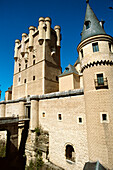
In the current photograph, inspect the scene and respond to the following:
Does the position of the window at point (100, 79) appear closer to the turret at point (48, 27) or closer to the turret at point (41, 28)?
the turret at point (48, 27)

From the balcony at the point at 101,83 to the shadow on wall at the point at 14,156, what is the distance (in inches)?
537

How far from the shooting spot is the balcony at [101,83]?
9.05 meters

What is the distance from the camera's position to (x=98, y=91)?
9164 millimetres

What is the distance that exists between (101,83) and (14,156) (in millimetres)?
16974

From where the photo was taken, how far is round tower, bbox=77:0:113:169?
8.19 m

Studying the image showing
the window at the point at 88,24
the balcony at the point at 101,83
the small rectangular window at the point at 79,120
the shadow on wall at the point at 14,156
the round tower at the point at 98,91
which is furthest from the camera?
the shadow on wall at the point at 14,156

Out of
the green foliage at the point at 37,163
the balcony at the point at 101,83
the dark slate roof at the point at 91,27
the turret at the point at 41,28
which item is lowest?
the green foliage at the point at 37,163

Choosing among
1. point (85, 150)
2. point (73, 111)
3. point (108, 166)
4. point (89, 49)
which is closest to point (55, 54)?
point (89, 49)

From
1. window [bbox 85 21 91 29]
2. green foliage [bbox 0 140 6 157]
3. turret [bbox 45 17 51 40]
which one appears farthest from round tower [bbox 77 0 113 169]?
green foliage [bbox 0 140 6 157]

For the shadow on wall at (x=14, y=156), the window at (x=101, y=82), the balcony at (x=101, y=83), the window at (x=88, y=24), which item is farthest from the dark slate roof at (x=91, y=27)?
the shadow on wall at (x=14, y=156)

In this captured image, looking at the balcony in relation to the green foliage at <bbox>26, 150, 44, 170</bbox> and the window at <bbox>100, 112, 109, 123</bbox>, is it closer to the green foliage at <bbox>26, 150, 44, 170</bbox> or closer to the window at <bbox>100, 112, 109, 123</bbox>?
the window at <bbox>100, 112, 109, 123</bbox>

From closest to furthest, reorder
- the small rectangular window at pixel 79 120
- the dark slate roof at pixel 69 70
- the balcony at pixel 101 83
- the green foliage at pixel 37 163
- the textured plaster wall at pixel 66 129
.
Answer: the balcony at pixel 101 83 → the textured plaster wall at pixel 66 129 → the small rectangular window at pixel 79 120 → the green foliage at pixel 37 163 → the dark slate roof at pixel 69 70

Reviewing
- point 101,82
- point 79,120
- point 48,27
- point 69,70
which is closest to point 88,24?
point 101,82

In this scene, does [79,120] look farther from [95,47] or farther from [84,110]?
[95,47]
